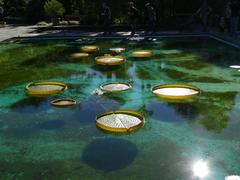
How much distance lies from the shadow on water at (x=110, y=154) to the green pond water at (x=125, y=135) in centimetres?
1

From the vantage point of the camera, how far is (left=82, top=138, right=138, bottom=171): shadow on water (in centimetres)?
482

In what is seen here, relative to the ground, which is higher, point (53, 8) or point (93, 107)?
point (53, 8)

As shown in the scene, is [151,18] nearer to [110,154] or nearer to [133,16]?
[133,16]

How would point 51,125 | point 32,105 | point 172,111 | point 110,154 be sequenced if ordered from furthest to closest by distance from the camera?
1. point 32,105
2. point 172,111
3. point 51,125
4. point 110,154

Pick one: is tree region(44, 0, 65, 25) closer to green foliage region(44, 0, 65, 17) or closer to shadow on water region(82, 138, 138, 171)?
green foliage region(44, 0, 65, 17)

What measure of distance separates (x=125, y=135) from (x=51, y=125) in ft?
4.94

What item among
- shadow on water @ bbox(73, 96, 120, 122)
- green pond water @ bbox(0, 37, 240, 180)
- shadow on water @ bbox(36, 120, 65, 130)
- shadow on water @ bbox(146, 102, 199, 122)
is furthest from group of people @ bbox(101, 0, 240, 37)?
shadow on water @ bbox(36, 120, 65, 130)

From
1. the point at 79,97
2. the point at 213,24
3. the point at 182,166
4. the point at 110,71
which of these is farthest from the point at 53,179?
the point at 213,24

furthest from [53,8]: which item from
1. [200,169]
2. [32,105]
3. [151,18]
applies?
[200,169]

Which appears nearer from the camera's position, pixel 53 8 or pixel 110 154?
pixel 110 154

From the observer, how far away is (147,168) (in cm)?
470

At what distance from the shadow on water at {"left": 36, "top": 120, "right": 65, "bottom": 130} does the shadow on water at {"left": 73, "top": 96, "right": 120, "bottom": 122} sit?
343 mm

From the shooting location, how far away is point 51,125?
249 inches

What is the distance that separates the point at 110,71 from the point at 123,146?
5.04m
